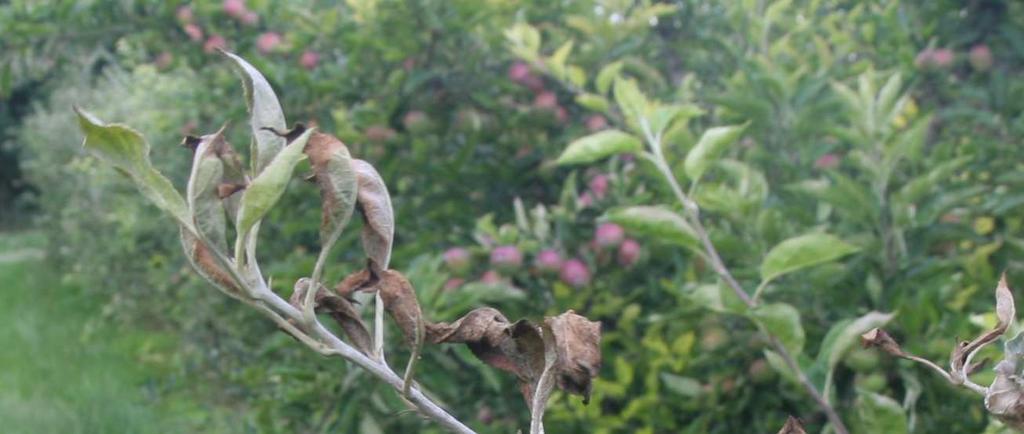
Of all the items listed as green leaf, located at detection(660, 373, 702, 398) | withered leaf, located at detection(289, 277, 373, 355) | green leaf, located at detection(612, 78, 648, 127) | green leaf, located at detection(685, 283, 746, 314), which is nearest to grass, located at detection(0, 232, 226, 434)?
Answer: green leaf, located at detection(660, 373, 702, 398)

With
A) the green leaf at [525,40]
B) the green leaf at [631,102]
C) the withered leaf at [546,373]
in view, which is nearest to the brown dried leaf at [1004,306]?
the withered leaf at [546,373]

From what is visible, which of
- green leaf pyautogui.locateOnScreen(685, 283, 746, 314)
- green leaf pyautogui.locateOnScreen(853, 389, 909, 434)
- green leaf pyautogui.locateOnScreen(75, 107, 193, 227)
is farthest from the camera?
green leaf pyautogui.locateOnScreen(685, 283, 746, 314)

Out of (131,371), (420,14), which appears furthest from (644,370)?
(131,371)

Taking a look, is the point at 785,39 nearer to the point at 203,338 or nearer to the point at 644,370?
the point at 644,370

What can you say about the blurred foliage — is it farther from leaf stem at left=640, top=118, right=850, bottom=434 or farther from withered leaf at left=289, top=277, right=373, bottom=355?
withered leaf at left=289, top=277, right=373, bottom=355

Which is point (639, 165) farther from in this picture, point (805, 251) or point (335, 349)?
point (335, 349)

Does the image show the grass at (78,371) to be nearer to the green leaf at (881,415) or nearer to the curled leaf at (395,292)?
the green leaf at (881,415)
